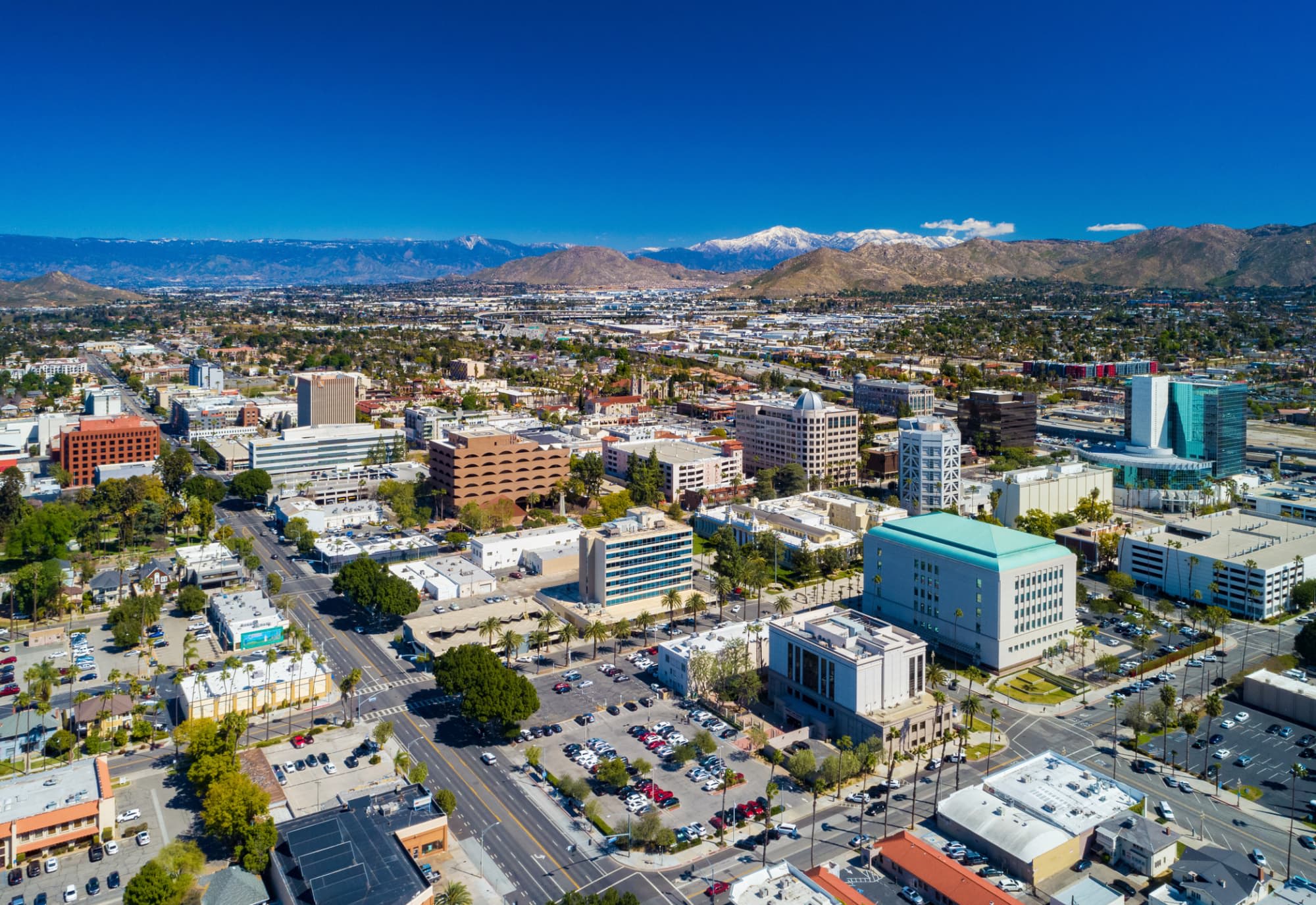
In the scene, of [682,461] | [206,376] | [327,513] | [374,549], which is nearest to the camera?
[374,549]

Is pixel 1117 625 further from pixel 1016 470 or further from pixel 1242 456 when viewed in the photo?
pixel 1242 456

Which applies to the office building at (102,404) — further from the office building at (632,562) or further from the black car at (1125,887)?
the black car at (1125,887)

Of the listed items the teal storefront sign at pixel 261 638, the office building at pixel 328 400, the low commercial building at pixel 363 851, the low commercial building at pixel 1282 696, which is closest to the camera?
the low commercial building at pixel 363 851

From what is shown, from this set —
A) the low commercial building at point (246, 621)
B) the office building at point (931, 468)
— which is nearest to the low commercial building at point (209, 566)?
the low commercial building at point (246, 621)

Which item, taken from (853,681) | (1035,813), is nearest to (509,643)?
(853,681)

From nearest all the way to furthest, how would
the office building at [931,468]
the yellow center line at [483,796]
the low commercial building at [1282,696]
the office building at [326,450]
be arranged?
the yellow center line at [483,796]
the low commercial building at [1282,696]
the office building at [931,468]
the office building at [326,450]

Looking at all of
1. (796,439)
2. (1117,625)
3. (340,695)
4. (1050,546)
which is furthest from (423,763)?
(796,439)

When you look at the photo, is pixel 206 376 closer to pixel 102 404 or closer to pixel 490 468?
pixel 102 404
